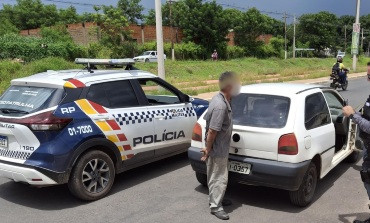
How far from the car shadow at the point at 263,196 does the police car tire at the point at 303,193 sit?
93 millimetres

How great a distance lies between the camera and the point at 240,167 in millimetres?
4496

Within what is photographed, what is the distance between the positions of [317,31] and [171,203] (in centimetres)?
9294

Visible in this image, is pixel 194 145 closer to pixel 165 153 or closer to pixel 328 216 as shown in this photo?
pixel 165 153

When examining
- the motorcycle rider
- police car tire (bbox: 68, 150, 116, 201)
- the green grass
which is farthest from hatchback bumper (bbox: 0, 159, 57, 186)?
the motorcycle rider

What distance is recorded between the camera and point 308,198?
181 inches

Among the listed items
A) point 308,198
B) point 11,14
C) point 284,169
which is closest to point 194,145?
point 284,169

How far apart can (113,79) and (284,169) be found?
2576 millimetres

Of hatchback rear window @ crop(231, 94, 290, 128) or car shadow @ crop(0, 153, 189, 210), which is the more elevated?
hatchback rear window @ crop(231, 94, 290, 128)

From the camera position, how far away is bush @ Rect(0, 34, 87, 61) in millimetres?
27812

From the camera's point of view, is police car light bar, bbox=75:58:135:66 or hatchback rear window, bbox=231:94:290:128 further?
police car light bar, bbox=75:58:135:66

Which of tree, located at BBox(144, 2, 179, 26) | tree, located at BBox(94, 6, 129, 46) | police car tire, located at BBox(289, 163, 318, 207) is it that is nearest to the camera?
police car tire, located at BBox(289, 163, 318, 207)

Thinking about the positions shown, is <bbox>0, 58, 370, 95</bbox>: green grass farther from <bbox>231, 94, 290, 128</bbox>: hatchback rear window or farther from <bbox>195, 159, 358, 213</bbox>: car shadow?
<bbox>231, 94, 290, 128</bbox>: hatchback rear window

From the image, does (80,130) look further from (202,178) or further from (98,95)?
(202,178)

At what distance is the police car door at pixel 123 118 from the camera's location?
493 centimetres
